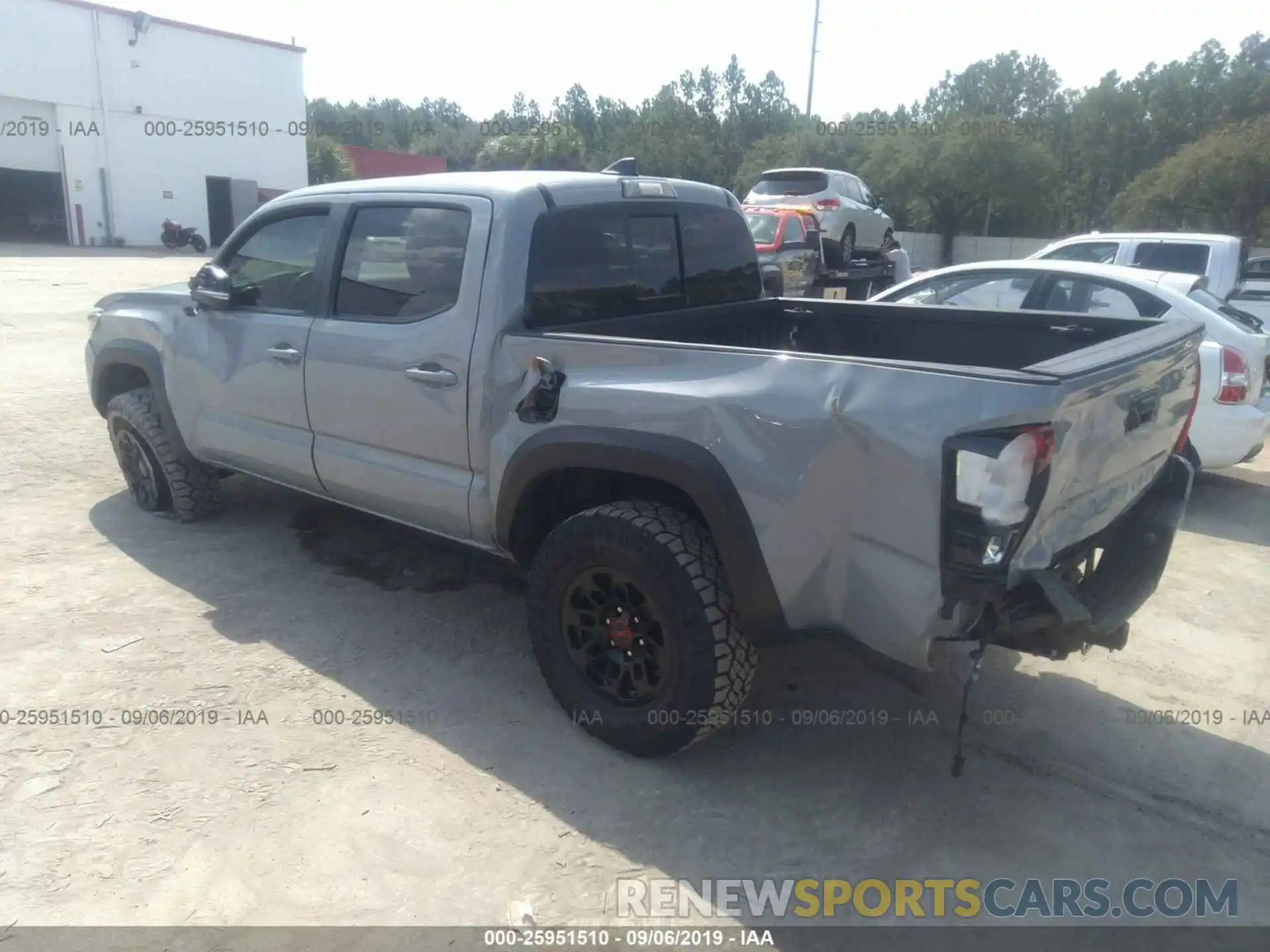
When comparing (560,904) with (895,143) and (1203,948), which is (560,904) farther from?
(895,143)

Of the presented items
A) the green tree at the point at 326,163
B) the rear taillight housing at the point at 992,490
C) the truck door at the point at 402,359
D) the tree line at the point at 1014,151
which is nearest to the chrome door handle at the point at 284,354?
the truck door at the point at 402,359

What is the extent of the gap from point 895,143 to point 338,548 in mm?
37150

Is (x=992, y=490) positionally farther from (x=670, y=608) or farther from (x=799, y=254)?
(x=799, y=254)

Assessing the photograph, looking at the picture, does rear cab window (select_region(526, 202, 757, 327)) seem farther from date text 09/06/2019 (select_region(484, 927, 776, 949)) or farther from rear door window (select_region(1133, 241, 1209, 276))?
rear door window (select_region(1133, 241, 1209, 276))

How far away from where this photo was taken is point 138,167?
114 feet

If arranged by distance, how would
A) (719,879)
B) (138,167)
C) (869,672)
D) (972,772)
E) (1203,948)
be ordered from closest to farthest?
1. (1203,948)
2. (719,879)
3. (972,772)
4. (869,672)
5. (138,167)

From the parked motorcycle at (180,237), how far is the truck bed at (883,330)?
1301 inches

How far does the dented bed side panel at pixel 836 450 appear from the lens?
2.54 metres

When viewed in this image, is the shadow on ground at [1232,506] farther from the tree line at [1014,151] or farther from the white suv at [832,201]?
the tree line at [1014,151]

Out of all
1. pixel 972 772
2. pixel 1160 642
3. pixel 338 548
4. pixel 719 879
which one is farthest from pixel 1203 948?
pixel 338 548

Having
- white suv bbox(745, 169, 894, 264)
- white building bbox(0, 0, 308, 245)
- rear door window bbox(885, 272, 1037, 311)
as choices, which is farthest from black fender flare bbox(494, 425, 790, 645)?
white building bbox(0, 0, 308, 245)

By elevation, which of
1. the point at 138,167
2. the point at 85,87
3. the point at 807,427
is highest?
the point at 85,87

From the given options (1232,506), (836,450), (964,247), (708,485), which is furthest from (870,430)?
(964,247)

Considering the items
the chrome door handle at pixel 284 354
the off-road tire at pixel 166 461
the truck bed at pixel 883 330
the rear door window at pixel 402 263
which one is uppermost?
the rear door window at pixel 402 263
